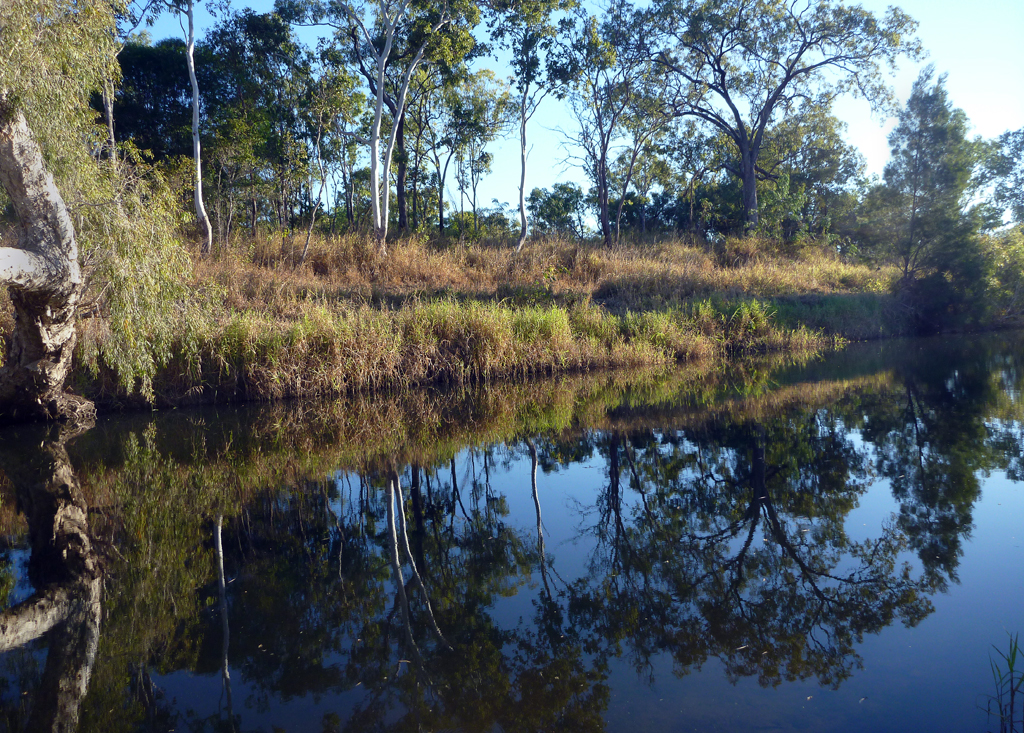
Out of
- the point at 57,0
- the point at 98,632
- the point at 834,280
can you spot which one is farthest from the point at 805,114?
the point at 98,632

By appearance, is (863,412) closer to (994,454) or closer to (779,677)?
(994,454)

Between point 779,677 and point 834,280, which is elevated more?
point 834,280

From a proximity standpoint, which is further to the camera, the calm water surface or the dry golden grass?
the dry golden grass

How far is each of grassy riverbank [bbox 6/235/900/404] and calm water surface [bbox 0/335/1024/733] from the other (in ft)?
10.2

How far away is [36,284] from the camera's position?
7.88m

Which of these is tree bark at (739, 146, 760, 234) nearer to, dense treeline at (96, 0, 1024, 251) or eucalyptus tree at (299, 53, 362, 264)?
dense treeline at (96, 0, 1024, 251)

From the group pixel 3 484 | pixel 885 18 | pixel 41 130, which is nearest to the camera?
pixel 3 484

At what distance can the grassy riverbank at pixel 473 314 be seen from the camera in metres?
10.7

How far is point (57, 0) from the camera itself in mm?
8516

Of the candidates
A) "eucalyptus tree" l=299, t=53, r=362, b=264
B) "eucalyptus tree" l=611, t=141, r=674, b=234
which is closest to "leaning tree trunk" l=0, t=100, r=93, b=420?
"eucalyptus tree" l=299, t=53, r=362, b=264

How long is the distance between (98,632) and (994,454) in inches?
288

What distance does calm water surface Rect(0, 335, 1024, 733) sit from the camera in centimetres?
263

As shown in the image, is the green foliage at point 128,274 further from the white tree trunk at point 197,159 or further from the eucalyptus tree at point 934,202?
the eucalyptus tree at point 934,202

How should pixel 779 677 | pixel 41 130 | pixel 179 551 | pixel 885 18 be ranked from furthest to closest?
pixel 885 18 → pixel 41 130 → pixel 179 551 → pixel 779 677
